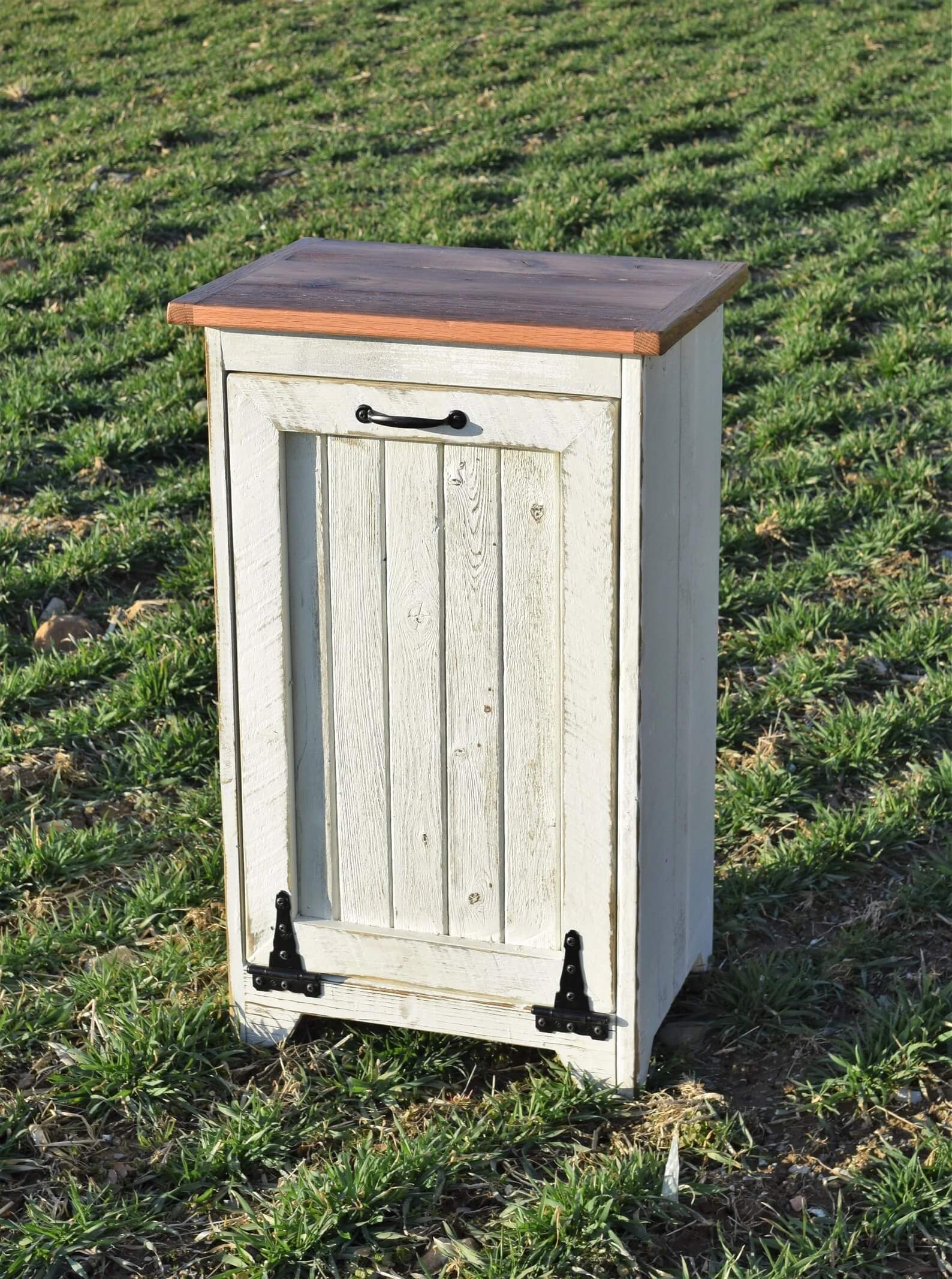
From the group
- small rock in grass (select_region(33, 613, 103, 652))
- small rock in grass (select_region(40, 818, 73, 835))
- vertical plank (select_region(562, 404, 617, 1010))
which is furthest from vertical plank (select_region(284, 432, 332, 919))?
small rock in grass (select_region(33, 613, 103, 652))

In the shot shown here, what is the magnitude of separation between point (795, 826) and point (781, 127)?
6.37 metres

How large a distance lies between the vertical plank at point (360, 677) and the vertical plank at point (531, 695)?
0.24 m

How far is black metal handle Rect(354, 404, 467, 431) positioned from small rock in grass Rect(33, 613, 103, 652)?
2.18 m

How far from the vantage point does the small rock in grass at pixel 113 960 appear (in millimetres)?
3361

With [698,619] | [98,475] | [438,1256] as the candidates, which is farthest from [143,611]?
[438,1256]

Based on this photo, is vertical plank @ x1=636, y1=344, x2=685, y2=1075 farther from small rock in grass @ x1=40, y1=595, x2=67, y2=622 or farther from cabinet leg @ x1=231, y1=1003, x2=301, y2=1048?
small rock in grass @ x1=40, y1=595, x2=67, y2=622

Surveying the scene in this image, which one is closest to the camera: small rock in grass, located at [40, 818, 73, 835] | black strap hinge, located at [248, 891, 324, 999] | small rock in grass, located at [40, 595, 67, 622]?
black strap hinge, located at [248, 891, 324, 999]

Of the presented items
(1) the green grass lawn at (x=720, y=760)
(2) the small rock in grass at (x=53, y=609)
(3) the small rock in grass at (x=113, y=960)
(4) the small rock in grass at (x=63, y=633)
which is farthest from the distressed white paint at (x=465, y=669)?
(2) the small rock in grass at (x=53, y=609)

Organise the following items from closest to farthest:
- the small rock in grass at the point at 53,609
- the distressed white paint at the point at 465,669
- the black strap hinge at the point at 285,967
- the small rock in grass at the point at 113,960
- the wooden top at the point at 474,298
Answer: the wooden top at the point at 474,298 → the distressed white paint at the point at 465,669 → the black strap hinge at the point at 285,967 → the small rock in grass at the point at 113,960 → the small rock in grass at the point at 53,609

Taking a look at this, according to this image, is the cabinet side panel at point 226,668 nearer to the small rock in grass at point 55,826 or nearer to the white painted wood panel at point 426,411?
the white painted wood panel at point 426,411

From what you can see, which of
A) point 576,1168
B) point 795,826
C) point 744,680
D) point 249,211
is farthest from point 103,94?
point 576,1168

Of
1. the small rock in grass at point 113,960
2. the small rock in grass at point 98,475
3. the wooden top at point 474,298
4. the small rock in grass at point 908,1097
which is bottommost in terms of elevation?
the small rock in grass at point 908,1097

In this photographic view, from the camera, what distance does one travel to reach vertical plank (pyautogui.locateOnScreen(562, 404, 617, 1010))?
2689mm

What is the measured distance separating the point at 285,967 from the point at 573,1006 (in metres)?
0.59
